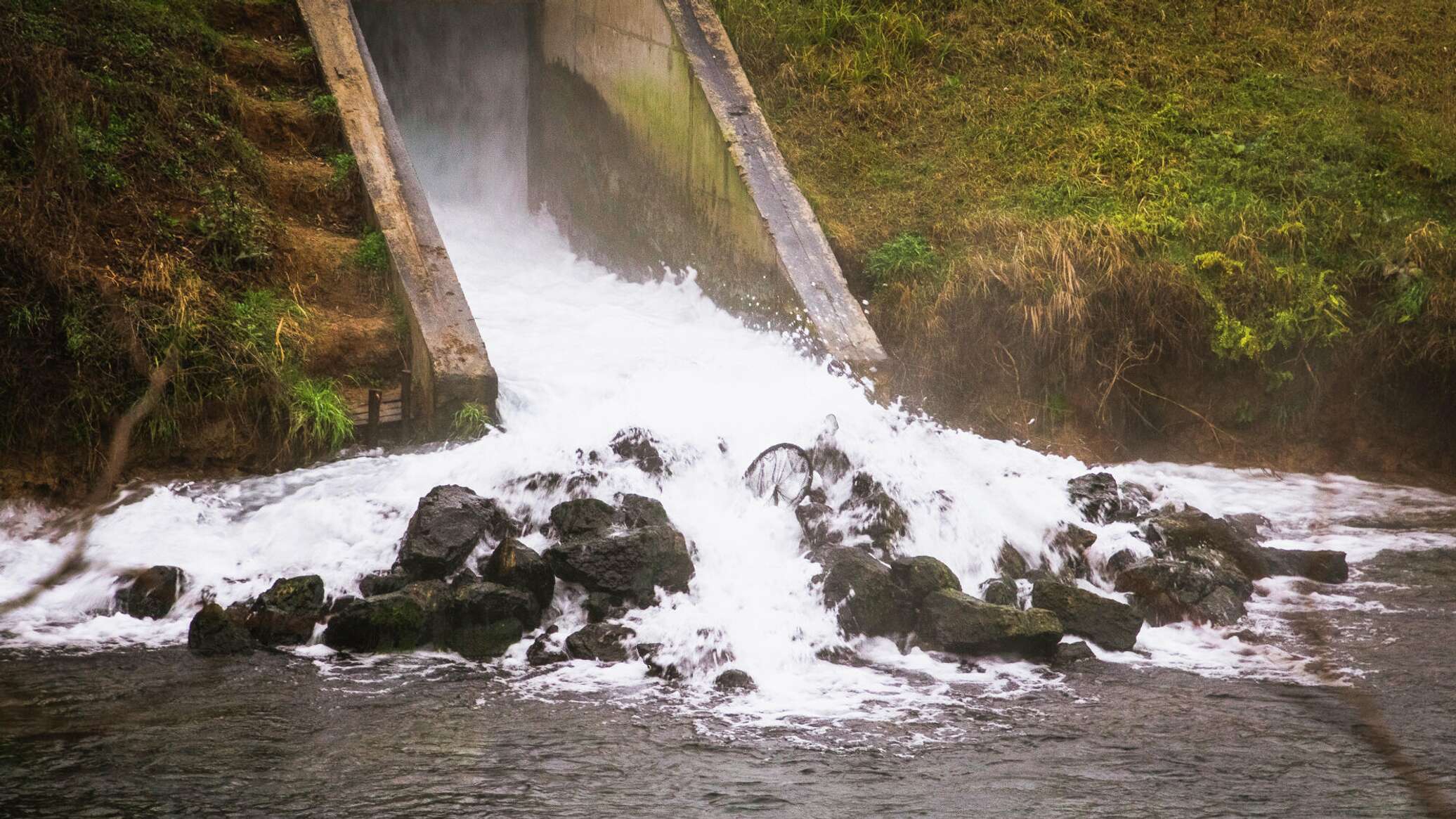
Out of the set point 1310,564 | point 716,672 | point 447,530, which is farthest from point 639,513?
point 1310,564

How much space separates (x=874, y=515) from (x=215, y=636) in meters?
3.60

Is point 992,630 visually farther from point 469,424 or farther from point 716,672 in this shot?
point 469,424

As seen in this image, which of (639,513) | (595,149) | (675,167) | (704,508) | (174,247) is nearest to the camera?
(639,513)

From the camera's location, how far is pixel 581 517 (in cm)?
670

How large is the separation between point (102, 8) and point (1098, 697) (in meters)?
9.46

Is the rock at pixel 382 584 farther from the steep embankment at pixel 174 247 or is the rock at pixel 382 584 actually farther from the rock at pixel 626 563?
the steep embankment at pixel 174 247

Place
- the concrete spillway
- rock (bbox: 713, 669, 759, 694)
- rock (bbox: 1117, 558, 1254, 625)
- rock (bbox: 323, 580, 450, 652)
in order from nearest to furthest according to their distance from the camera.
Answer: rock (bbox: 713, 669, 759, 694) → rock (bbox: 323, 580, 450, 652) → rock (bbox: 1117, 558, 1254, 625) → the concrete spillway

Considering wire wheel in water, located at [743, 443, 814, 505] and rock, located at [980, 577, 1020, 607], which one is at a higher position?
wire wheel in water, located at [743, 443, 814, 505]

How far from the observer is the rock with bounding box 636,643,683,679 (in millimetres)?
5668

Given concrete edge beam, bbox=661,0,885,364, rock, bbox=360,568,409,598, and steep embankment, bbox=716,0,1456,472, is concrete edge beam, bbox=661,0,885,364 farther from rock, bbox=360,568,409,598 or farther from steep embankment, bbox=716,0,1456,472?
rock, bbox=360,568,409,598

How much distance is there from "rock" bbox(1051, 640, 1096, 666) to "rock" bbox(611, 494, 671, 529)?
2141mm

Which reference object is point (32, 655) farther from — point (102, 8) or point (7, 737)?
point (102, 8)

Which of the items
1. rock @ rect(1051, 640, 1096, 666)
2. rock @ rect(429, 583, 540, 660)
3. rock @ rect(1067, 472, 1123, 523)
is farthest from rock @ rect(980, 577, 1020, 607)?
rock @ rect(429, 583, 540, 660)

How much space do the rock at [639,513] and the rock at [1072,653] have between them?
7.02 feet
